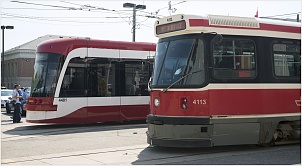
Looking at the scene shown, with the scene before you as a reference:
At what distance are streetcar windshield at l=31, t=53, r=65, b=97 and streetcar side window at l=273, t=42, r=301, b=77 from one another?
785 centimetres

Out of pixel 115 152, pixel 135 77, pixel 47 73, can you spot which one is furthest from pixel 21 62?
pixel 115 152

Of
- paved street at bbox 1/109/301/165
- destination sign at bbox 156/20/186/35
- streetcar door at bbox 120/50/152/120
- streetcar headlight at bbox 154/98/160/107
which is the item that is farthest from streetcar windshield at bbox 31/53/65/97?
streetcar headlight at bbox 154/98/160/107

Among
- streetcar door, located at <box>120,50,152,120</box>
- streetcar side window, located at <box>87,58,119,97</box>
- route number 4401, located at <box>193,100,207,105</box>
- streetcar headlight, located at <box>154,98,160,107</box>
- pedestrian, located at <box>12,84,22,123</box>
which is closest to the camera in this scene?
route number 4401, located at <box>193,100,207,105</box>

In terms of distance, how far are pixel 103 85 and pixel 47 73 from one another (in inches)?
82.3

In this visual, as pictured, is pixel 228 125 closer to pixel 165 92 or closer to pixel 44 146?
pixel 165 92

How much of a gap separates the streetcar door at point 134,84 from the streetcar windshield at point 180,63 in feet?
20.2

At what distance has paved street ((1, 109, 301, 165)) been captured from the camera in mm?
8727

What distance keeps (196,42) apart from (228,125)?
1.99 metres

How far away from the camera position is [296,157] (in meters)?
8.88

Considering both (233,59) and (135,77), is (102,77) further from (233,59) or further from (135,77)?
(233,59)

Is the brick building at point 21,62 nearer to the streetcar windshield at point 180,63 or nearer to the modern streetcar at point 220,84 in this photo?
the streetcar windshield at point 180,63

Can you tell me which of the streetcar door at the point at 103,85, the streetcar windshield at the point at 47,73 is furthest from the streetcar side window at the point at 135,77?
the streetcar windshield at the point at 47,73

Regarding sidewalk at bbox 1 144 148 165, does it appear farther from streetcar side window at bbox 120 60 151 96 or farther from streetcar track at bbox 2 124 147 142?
streetcar side window at bbox 120 60 151 96

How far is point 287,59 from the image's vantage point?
34.0 feet
